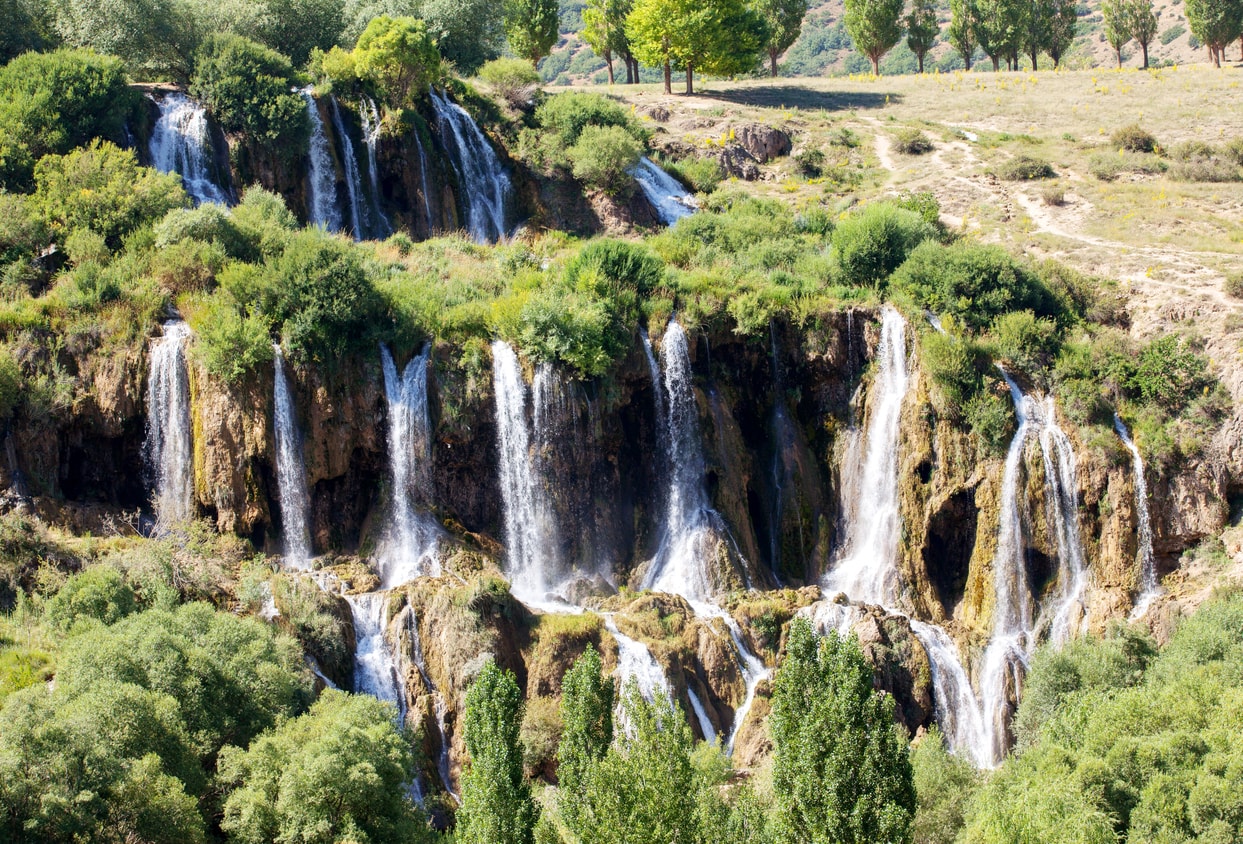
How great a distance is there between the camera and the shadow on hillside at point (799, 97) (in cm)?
7175

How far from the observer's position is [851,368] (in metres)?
40.2

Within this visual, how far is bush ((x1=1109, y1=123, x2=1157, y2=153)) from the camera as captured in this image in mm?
61188

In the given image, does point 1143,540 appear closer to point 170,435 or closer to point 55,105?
point 170,435

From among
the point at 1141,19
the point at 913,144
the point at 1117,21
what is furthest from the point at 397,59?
the point at 1117,21

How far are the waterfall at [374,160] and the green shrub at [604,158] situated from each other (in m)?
8.10

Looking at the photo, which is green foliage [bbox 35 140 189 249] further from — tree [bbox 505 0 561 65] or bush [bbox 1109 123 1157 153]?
bush [bbox 1109 123 1157 153]

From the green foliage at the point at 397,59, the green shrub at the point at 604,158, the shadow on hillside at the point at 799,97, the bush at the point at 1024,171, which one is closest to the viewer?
the green foliage at the point at 397,59

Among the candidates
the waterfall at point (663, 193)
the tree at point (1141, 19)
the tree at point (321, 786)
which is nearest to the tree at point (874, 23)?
the tree at point (1141, 19)

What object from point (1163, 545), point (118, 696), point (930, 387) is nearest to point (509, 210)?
point (930, 387)

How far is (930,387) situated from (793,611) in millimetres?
9423

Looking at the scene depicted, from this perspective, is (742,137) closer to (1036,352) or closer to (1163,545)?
(1036,352)

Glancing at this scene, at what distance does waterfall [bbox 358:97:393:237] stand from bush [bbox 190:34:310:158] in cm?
299

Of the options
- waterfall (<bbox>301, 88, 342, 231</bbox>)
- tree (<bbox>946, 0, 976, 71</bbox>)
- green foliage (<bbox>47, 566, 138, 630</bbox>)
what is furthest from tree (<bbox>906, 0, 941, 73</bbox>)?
green foliage (<bbox>47, 566, 138, 630</bbox>)

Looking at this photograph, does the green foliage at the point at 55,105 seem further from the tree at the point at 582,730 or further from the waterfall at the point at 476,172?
the tree at the point at 582,730
